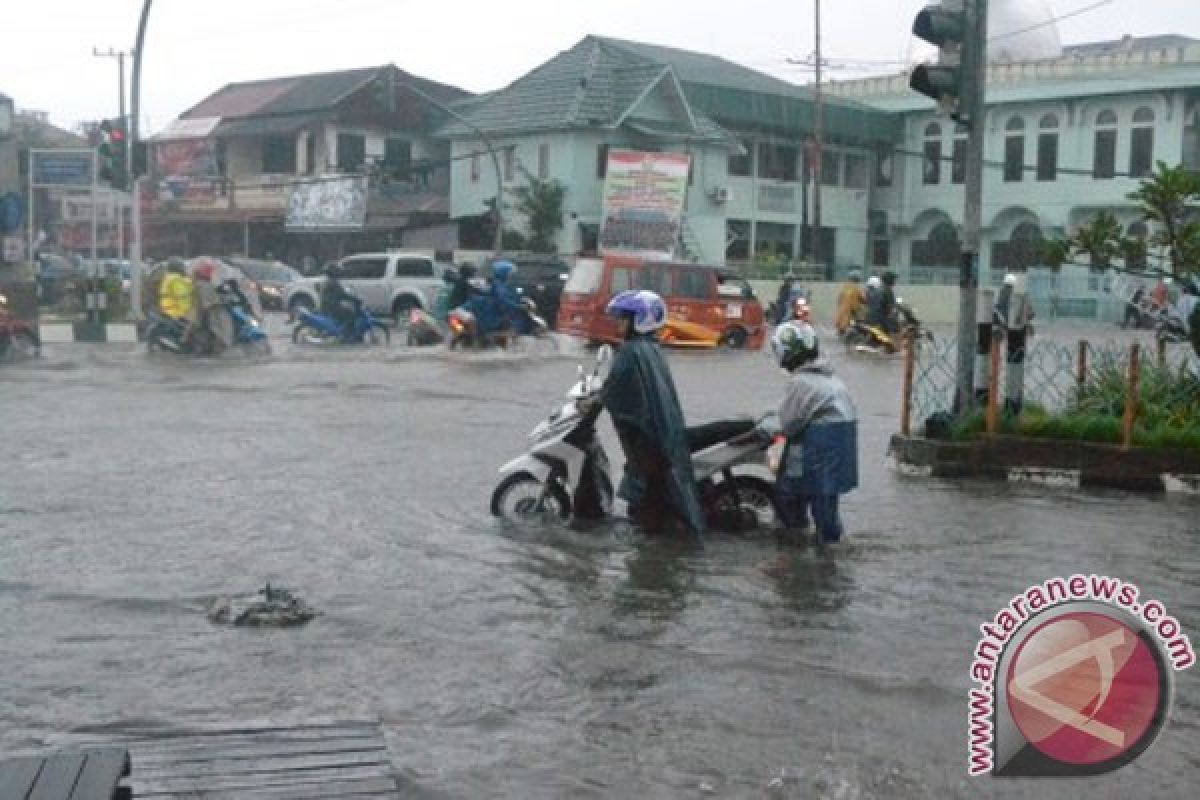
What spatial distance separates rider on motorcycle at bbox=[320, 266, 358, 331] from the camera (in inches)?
977

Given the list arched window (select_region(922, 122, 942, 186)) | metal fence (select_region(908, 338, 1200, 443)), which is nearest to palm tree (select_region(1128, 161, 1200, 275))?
metal fence (select_region(908, 338, 1200, 443))

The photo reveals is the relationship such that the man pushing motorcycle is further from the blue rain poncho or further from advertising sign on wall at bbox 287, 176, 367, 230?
advertising sign on wall at bbox 287, 176, 367, 230

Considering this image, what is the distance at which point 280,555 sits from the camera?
846 centimetres

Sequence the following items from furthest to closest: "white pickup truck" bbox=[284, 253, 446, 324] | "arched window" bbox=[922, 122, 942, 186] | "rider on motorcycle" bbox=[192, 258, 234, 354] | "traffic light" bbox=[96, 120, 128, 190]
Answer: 1. "arched window" bbox=[922, 122, 942, 186]
2. "white pickup truck" bbox=[284, 253, 446, 324]
3. "traffic light" bbox=[96, 120, 128, 190]
4. "rider on motorcycle" bbox=[192, 258, 234, 354]

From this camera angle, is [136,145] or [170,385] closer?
[170,385]

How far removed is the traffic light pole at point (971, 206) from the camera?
11.6m

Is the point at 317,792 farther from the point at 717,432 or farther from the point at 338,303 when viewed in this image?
the point at 338,303

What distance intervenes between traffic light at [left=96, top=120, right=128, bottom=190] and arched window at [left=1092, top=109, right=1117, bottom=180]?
95.7ft

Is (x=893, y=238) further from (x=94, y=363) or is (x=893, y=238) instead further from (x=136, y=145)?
(x=94, y=363)

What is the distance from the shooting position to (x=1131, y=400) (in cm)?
1098

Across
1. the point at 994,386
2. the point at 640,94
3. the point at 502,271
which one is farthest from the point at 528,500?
the point at 640,94

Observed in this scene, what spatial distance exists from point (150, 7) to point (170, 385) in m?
9.82

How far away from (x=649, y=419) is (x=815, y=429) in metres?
0.90

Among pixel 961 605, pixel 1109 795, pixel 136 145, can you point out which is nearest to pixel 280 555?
pixel 961 605
